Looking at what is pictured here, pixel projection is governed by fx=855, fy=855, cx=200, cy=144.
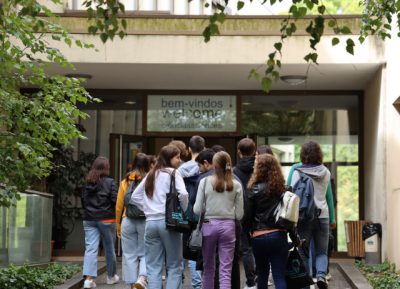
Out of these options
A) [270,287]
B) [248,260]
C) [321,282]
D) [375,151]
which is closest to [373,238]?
[375,151]

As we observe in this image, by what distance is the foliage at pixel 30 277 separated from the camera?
10625 millimetres

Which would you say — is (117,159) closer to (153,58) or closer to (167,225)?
(153,58)

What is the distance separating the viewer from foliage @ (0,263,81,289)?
10625mm

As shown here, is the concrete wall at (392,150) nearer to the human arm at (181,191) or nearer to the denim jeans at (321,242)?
the denim jeans at (321,242)

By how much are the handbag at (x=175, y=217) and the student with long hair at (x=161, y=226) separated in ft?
0.22

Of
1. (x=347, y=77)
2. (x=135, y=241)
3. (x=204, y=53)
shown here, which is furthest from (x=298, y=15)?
(x=347, y=77)

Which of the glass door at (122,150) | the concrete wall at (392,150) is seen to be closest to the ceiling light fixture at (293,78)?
the concrete wall at (392,150)

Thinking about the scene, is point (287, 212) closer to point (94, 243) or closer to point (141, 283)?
point (141, 283)

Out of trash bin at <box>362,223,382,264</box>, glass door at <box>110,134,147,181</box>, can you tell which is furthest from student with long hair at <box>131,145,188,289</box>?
glass door at <box>110,134,147,181</box>

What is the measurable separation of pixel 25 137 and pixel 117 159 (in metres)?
7.62

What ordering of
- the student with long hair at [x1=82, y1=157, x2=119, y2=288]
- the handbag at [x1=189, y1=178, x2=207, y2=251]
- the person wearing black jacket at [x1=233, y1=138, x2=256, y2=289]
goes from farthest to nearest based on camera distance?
1. the student with long hair at [x1=82, y1=157, x2=119, y2=288]
2. the person wearing black jacket at [x1=233, y1=138, x2=256, y2=289]
3. the handbag at [x1=189, y1=178, x2=207, y2=251]

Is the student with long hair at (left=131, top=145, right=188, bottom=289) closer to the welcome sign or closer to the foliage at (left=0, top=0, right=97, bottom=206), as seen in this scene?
the foliage at (left=0, top=0, right=97, bottom=206)

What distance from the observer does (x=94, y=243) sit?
1197cm

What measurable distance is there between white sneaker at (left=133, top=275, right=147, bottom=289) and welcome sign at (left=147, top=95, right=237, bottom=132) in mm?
7219
